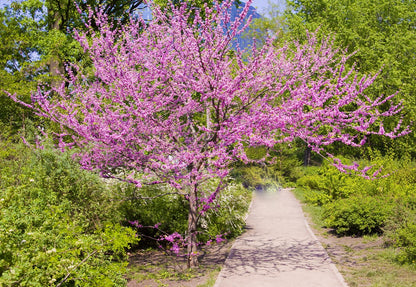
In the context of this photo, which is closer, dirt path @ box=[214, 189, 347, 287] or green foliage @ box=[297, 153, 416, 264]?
dirt path @ box=[214, 189, 347, 287]

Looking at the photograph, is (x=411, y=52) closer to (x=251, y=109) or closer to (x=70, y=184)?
(x=251, y=109)

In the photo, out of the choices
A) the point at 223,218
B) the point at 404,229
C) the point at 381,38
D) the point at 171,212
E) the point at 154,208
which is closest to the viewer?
the point at 404,229

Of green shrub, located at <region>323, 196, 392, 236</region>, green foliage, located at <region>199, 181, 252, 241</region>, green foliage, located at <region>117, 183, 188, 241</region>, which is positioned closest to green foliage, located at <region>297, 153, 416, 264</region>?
green shrub, located at <region>323, 196, 392, 236</region>

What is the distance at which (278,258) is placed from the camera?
891cm

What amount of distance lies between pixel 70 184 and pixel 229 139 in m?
3.64

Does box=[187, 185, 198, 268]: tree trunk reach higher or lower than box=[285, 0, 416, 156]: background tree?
lower

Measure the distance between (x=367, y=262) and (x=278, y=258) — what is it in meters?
1.92

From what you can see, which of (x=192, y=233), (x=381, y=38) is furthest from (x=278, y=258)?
(x=381, y=38)

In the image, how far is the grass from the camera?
7090mm

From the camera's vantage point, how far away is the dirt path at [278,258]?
286 inches

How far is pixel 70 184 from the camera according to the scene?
327 inches

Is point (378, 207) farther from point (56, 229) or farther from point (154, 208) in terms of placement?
point (56, 229)

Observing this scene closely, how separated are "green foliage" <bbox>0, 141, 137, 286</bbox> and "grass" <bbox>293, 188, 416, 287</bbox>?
445cm

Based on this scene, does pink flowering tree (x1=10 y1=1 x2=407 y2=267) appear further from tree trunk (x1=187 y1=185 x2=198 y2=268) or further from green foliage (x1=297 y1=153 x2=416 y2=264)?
green foliage (x1=297 y1=153 x2=416 y2=264)
